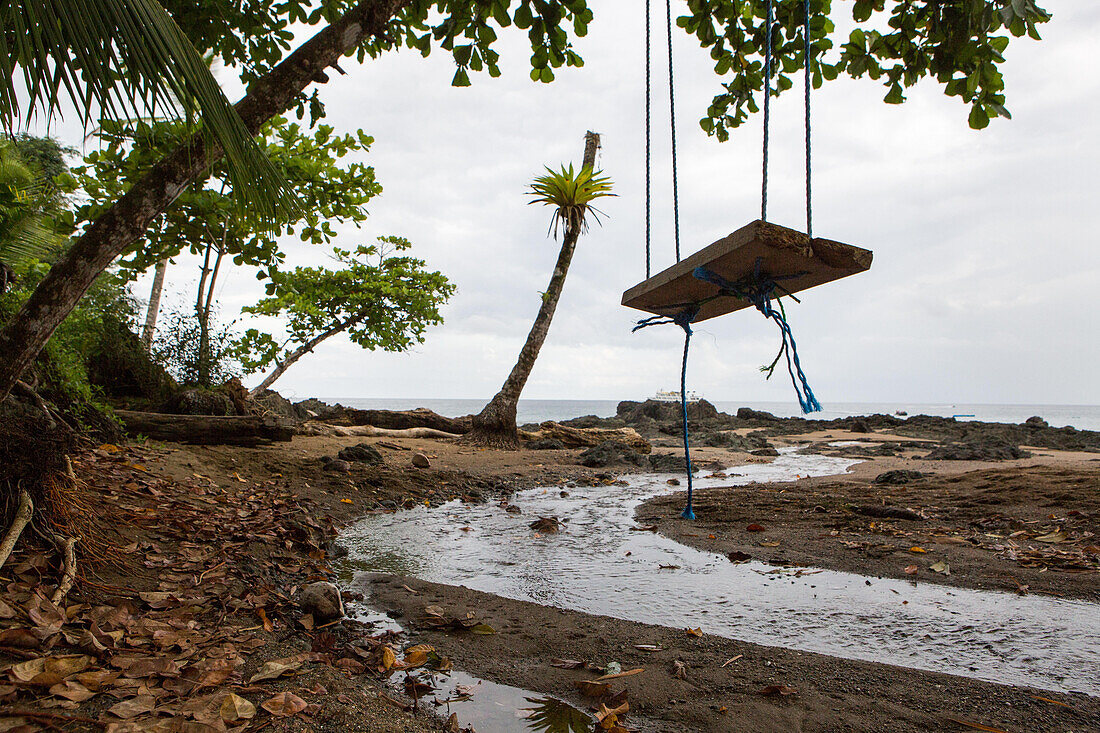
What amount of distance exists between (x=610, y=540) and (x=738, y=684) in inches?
102

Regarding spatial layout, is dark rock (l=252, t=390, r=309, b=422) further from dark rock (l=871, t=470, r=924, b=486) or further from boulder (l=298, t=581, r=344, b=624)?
dark rock (l=871, t=470, r=924, b=486)

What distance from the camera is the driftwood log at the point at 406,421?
15461 mm

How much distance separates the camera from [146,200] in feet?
10.6

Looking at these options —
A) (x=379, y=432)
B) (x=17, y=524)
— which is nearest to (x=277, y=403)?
(x=379, y=432)

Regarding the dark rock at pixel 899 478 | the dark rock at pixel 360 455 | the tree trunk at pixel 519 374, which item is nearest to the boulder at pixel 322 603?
the dark rock at pixel 360 455

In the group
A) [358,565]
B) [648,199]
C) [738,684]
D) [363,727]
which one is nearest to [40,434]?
[358,565]

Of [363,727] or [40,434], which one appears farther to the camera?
[40,434]

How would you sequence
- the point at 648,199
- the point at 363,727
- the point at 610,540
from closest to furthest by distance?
the point at 363,727, the point at 648,199, the point at 610,540

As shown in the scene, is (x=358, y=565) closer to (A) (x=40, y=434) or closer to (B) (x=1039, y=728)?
(A) (x=40, y=434)

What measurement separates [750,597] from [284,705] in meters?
2.49

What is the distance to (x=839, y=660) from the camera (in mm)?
2387

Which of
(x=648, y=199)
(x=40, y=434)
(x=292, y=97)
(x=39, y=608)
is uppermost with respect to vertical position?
(x=292, y=97)

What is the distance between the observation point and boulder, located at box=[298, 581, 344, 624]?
2772 millimetres

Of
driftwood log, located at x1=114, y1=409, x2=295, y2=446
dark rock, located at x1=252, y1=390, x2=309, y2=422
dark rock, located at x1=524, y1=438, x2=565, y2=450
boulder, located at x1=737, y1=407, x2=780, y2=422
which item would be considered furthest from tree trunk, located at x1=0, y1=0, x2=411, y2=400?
boulder, located at x1=737, y1=407, x2=780, y2=422
